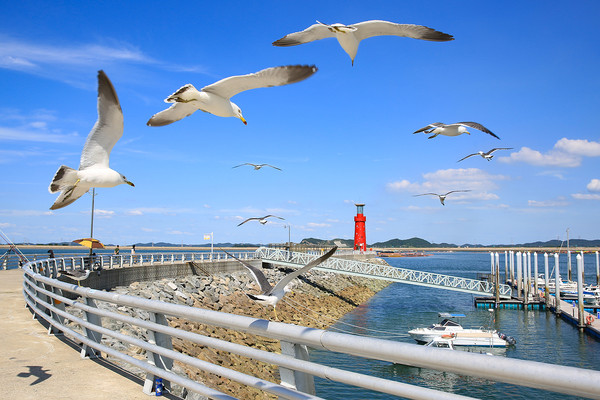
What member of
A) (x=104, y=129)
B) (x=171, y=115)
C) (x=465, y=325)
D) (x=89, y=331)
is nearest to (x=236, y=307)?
(x=465, y=325)

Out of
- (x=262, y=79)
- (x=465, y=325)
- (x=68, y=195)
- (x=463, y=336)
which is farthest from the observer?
(x=465, y=325)

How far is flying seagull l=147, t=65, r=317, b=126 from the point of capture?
5.44 metres

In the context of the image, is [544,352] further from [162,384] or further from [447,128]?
[162,384]

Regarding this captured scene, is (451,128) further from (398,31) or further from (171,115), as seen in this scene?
(171,115)

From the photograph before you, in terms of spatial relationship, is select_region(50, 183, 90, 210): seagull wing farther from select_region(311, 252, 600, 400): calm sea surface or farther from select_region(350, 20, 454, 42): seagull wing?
select_region(311, 252, 600, 400): calm sea surface

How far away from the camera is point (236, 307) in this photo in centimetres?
2297

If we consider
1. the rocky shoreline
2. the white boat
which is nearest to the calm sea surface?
the white boat

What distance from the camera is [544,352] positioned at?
22438 mm

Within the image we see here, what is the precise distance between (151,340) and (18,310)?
7519mm

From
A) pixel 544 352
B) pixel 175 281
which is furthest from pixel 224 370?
pixel 544 352

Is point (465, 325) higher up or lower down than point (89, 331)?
lower down

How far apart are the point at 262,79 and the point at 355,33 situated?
1.84m

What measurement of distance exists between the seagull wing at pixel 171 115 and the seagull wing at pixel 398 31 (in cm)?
267

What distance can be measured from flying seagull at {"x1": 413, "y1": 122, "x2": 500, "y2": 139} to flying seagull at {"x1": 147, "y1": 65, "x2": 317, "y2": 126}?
178 inches
